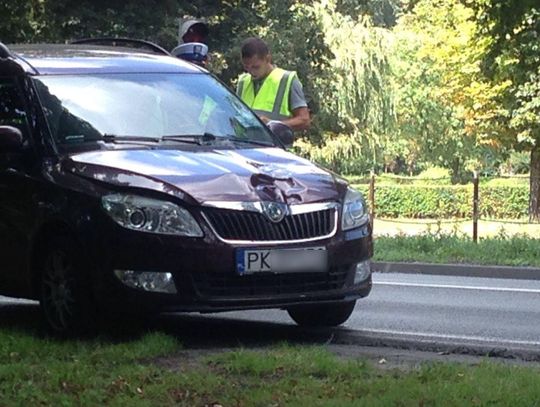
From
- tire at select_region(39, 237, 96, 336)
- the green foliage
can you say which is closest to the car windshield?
tire at select_region(39, 237, 96, 336)

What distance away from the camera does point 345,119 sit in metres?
51.2

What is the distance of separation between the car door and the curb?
7777mm

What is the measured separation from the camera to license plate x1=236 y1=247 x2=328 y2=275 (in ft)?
24.3

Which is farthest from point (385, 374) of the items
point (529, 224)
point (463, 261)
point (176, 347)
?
point (529, 224)

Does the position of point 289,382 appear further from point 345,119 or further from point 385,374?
point 345,119

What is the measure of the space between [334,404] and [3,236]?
3396 mm

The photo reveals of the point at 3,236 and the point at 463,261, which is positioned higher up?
the point at 3,236

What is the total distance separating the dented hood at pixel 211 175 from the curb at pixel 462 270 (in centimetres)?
763

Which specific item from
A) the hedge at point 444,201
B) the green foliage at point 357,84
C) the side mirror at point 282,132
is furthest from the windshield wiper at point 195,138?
the green foliage at point 357,84

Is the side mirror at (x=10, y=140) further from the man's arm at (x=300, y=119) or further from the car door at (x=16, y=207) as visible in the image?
the man's arm at (x=300, y=119)

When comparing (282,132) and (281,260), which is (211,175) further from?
(282,132)

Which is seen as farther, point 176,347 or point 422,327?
point 422,327

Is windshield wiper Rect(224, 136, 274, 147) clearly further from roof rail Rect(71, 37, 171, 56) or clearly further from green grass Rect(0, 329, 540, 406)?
green grass Rect(0, 329, 540, 406)

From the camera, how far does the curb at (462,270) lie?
51.3ft
